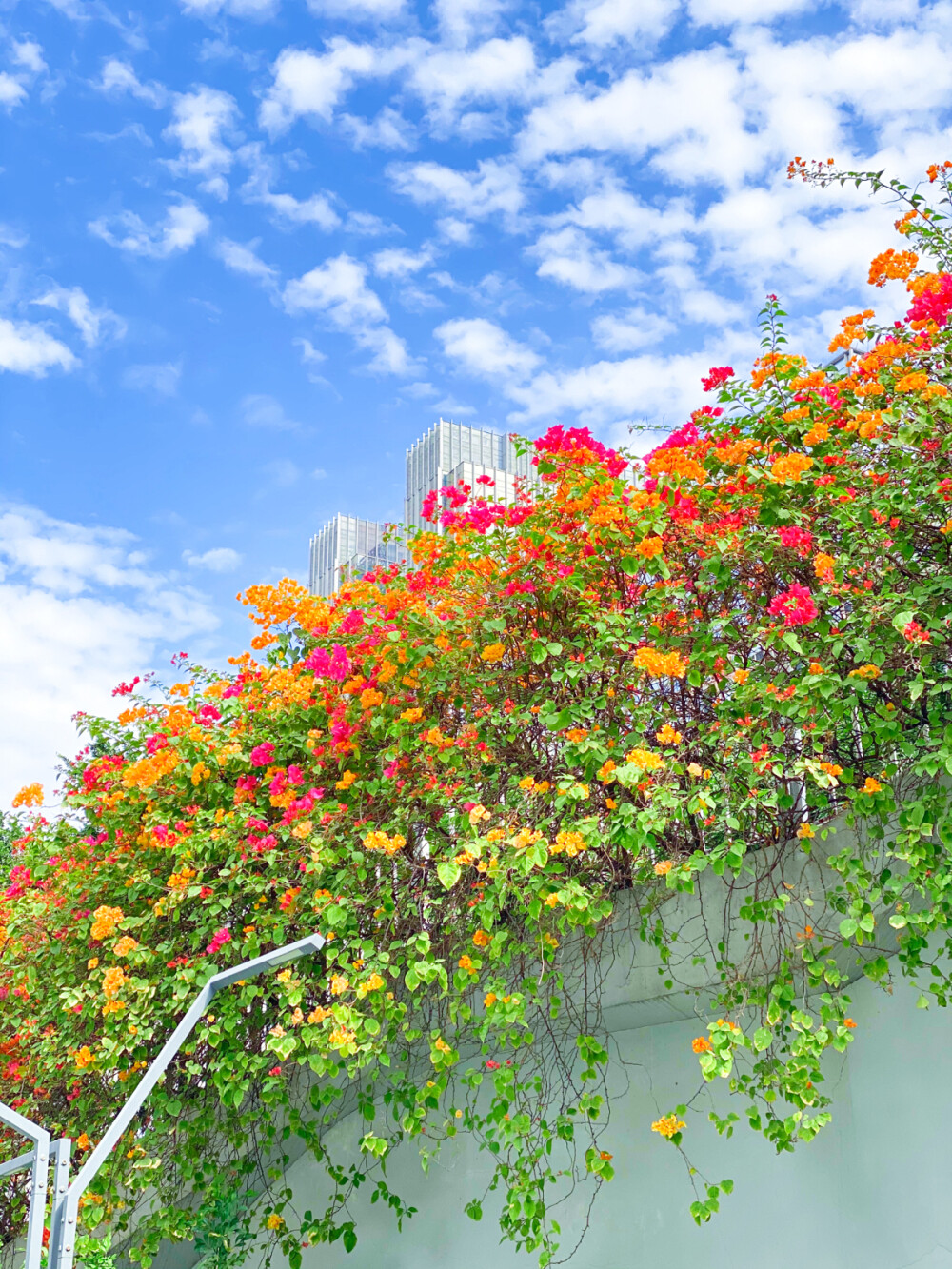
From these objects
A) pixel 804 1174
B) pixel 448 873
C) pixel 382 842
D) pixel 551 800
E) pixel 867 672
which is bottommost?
pixel 804 1174

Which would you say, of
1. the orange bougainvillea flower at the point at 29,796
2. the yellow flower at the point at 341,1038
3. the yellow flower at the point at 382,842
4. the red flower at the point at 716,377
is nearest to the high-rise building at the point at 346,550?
the yellow flower at the point at 382,842

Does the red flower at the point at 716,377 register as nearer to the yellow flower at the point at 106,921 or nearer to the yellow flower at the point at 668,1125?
the yellow flower at the point at 668,1125

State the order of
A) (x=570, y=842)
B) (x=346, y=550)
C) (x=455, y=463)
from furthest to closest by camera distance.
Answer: (x=346, y=550), (x=455, y=463), (x=570, y=842)

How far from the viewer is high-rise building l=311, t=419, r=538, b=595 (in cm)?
493

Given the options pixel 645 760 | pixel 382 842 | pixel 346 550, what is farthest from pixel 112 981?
pixel 346 550

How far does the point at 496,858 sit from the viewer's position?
11.8 feet

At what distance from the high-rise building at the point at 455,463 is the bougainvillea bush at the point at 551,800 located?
33cm

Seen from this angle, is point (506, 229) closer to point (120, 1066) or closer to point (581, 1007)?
point (581, 1007)

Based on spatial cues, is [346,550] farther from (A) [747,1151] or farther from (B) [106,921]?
(A) [747,1151]

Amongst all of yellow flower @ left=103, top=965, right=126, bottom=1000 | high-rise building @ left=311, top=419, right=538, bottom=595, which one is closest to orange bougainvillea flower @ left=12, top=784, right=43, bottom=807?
yellow flower @ left=103, top=965, right=126, bottom=1000

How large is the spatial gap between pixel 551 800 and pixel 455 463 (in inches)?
274

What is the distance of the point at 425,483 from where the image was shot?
38.6 feet

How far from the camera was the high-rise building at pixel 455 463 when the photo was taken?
194 inches

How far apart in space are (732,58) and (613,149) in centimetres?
79
